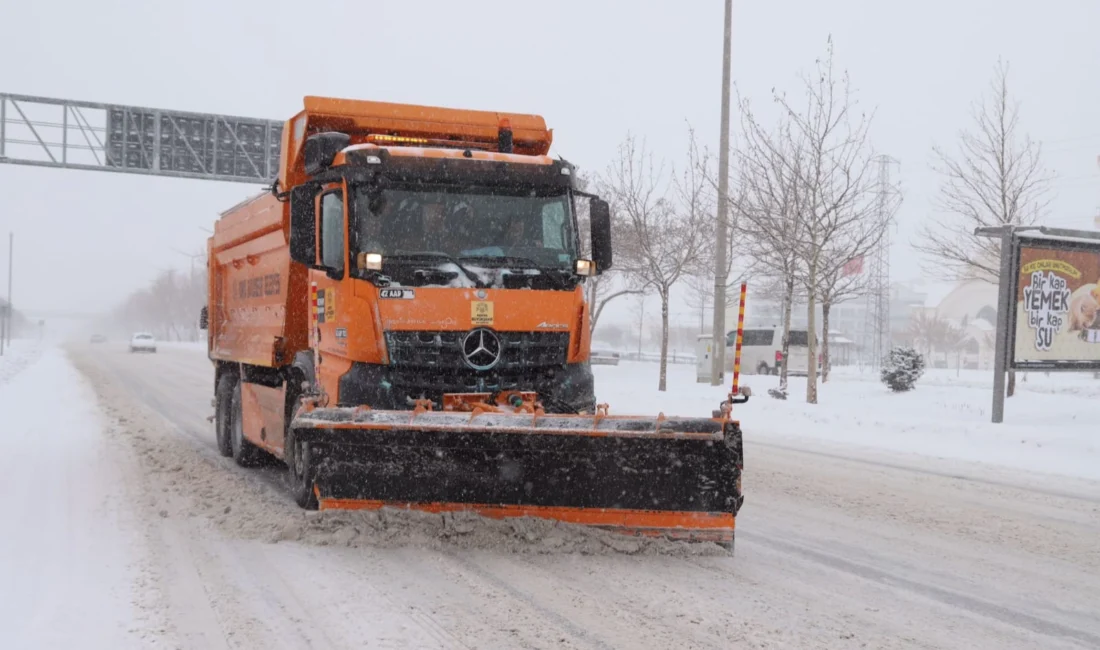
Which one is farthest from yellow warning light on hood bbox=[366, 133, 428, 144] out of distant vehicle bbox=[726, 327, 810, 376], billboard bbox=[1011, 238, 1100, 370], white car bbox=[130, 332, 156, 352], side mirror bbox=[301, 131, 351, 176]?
white car bbox=[130, 332, 156, 352]

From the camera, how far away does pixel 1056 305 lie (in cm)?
1554

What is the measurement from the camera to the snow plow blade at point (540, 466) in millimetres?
6285

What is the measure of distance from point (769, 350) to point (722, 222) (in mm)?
18798

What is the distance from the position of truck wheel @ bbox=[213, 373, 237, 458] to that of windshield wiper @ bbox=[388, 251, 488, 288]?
16.8 feet

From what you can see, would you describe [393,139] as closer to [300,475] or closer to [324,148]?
[324,148]

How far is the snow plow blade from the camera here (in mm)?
6285

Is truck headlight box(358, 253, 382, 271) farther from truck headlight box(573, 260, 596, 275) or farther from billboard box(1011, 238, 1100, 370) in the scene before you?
billboard box(1011, 238, 1100, 370)

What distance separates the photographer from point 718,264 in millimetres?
21625

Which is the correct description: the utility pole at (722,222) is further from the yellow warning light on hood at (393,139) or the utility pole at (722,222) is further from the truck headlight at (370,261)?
the truck headlight at (370,261)

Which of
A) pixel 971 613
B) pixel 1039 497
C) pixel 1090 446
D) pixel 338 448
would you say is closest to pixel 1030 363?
pixel 1090 446

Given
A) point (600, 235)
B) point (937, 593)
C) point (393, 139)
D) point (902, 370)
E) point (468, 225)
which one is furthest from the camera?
point (902, 370)

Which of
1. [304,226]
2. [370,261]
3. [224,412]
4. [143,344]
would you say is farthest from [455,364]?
[143,344]

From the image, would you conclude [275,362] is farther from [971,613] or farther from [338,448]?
[971,613]

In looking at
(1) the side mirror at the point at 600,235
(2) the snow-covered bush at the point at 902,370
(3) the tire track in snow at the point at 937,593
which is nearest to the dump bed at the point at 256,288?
(1) the side mirror at the point at 600,235
